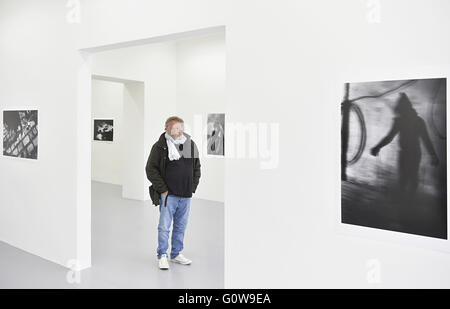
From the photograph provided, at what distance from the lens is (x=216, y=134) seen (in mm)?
7949

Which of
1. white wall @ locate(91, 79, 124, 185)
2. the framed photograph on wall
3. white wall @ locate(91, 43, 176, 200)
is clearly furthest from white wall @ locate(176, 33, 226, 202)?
the framed photograph on wall

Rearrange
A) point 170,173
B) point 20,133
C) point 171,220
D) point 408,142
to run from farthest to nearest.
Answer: point 20,133 → point 171,220 → point 170,173 → point 408,142

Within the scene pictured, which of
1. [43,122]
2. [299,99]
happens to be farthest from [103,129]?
[299,99]

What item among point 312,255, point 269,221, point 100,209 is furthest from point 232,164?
point 100,209

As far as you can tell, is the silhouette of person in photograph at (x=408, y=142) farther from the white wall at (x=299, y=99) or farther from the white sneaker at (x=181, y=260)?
the white sneaker at (x=181, y=260)

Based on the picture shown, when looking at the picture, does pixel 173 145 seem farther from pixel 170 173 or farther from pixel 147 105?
pixel 147 105

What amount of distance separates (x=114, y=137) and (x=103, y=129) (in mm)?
549

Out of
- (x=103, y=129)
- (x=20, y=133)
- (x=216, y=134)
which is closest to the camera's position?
(x=20, y=133)

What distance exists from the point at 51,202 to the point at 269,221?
274cm

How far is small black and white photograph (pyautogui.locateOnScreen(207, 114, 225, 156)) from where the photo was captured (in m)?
7.89

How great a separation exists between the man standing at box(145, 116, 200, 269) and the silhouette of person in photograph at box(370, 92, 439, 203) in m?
2.30

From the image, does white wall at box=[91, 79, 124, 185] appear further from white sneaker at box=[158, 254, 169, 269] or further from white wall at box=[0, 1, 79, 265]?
white sneaker at box=[158, 254, 169, 269]

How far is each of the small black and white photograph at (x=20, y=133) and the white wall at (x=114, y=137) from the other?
17.8ft

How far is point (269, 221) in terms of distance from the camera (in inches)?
110
